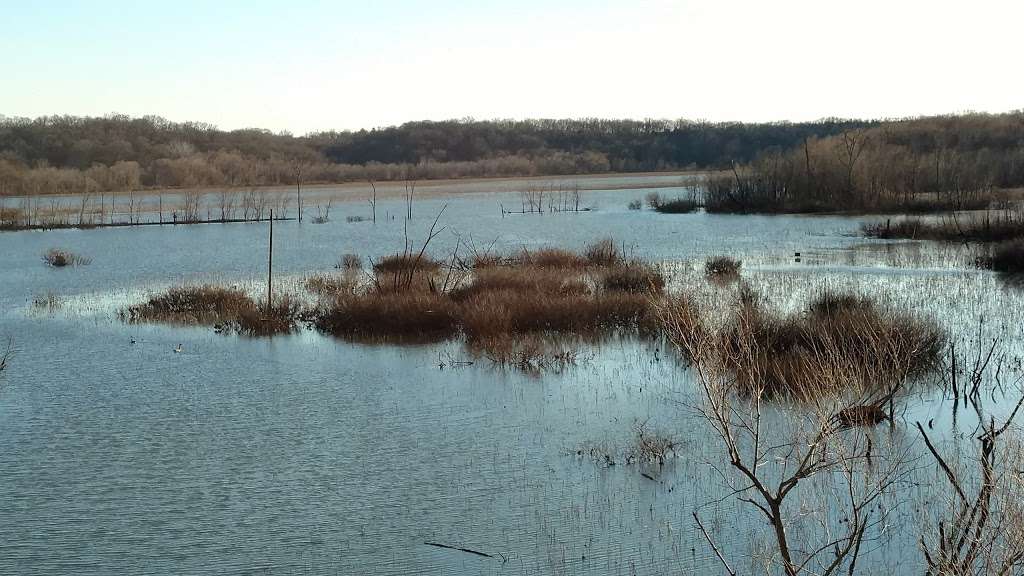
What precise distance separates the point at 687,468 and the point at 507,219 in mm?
36907

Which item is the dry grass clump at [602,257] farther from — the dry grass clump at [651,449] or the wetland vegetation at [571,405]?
the dry grass clump at [651,449]

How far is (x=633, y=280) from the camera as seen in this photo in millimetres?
17547

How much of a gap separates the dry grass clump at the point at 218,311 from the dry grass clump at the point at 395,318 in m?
0.73

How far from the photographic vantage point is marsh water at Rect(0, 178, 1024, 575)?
22.9ft

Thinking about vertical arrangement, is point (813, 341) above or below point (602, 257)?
below

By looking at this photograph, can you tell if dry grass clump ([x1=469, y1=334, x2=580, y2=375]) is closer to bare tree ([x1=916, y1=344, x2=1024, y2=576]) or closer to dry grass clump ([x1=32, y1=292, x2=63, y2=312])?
bare tree ([x1=916, y1=344, x2=1024, y2=576])

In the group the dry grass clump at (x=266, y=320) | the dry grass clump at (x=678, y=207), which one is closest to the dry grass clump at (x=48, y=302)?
the dry grass clump at (x=266, y=320)

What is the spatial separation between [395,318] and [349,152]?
339 ft

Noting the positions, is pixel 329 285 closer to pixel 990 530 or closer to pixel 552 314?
pixel 552 314

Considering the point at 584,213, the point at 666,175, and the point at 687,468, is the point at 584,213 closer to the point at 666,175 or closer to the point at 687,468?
the point at 687,468

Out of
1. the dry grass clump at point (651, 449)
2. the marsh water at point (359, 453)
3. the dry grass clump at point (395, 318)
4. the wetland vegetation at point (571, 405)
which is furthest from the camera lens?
the dry grass clump at point (395, 318)

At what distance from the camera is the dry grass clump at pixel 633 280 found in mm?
16953

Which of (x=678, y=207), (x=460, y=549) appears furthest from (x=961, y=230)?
(x=460, y=549)

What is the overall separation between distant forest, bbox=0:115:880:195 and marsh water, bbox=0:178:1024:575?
58.8 meters
